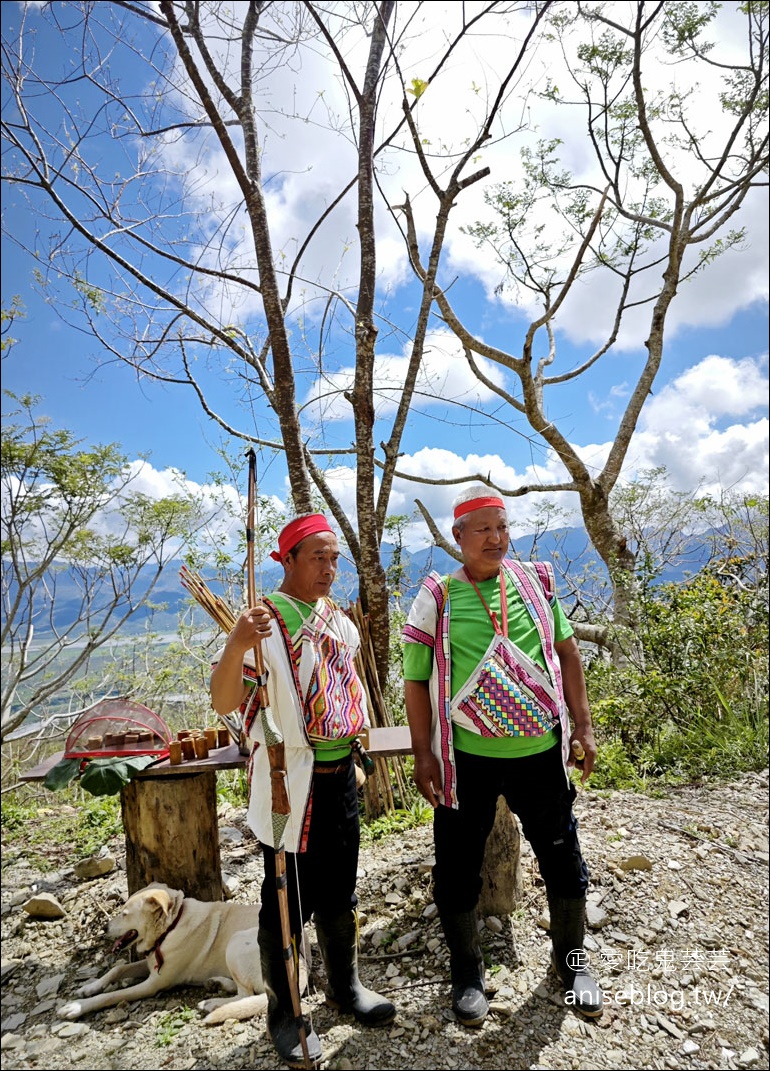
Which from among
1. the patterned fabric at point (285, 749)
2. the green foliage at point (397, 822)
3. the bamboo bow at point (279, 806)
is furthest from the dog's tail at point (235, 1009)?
the green foliage at point (397, 822)

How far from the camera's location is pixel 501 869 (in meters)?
2.89

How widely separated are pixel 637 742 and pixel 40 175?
6.17m

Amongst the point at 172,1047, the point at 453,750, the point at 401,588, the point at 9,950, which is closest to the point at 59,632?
the point at 401,588

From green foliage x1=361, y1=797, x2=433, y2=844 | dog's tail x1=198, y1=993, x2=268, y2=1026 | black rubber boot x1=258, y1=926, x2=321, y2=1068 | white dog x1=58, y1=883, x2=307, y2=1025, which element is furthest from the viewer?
green foliage x1=361, y1=797, x2=433, y2=844

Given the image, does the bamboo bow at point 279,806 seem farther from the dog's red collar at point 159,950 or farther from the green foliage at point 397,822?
the green foliage at point 397,822

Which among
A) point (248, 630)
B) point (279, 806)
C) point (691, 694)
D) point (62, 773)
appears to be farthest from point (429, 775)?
point (691, 694)

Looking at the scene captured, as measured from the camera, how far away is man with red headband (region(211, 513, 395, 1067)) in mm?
2066

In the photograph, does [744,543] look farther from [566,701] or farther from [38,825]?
[38,825]

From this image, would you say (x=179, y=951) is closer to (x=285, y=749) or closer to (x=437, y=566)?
(x=285, y=749)

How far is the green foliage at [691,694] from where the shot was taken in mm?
4594

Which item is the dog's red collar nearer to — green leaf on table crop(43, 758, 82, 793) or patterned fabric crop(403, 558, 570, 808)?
green leaf on table crop(43, 758, 82, 793)

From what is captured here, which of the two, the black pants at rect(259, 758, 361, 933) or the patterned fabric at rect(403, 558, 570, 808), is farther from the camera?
the patterned fabric at rect(403, 558, 570, 808)

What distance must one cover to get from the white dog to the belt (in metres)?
1.05

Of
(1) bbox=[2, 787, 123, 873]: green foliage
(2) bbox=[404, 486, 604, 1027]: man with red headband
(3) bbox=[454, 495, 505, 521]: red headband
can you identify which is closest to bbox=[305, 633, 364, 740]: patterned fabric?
(2) bbox=[404, 486, 604, 1027]: man with red headband
